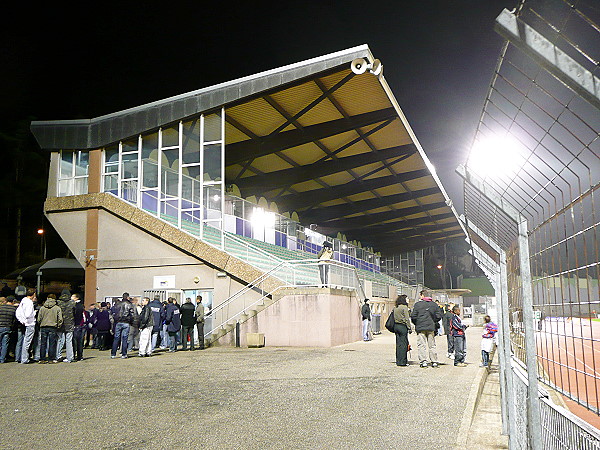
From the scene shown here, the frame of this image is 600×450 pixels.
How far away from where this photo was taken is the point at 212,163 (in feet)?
75.4

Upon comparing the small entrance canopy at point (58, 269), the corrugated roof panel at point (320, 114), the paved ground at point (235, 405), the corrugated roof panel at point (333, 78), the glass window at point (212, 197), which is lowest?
the paved ground at point (235, 405)

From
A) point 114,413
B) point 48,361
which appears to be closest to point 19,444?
point 114,413

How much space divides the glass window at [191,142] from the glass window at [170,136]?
0.44m

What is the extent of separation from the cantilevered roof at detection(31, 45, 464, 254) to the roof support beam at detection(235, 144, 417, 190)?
5 cm

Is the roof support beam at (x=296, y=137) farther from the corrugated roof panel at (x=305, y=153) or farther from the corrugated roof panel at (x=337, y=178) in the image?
the corrugated roof panel at (x=337, y=178)

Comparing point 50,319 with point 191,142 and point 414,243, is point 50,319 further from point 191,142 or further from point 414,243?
point 414,243

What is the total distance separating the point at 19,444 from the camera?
20.6 feet

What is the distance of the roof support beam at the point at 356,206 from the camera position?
133 feet

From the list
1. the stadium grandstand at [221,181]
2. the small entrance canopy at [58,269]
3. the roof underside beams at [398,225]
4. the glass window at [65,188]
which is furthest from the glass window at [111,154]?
the roof underside beams at [398,225]

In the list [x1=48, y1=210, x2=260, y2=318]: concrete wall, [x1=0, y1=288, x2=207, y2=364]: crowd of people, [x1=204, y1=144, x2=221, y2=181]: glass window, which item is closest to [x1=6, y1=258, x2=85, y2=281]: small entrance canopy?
[x1=48, y1=210, x2=260, y2=318]: concrete wall

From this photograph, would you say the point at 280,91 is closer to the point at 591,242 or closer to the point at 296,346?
the point at 296,346

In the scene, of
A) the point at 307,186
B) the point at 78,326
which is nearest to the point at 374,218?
the point at 307,186

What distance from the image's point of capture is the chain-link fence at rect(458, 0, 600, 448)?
7.27 feet

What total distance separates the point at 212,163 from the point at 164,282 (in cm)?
514
